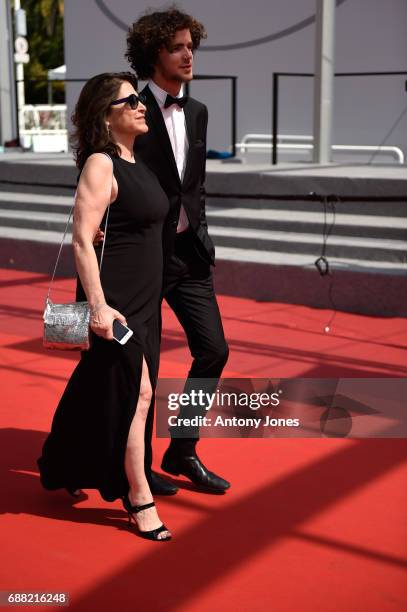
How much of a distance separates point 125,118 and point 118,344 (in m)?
0.86

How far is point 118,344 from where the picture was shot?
12.1 ft

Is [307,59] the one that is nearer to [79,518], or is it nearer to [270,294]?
[270,294]

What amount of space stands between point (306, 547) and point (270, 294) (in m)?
5.25

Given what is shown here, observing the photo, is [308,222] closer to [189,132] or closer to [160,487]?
[189,132]

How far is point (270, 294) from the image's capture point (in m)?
8.86

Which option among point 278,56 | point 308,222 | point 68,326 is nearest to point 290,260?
point 308,222

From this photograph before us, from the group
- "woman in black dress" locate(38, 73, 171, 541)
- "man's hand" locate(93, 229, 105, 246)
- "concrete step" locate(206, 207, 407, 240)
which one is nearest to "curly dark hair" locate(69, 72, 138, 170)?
"woman in black dress" locate(38, 73, 171, 541)

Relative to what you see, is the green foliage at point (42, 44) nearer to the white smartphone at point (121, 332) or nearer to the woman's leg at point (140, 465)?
the woman's leg at point (140, 465)

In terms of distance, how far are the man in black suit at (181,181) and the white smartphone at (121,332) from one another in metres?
0.58

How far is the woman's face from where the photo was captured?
366 centimetres

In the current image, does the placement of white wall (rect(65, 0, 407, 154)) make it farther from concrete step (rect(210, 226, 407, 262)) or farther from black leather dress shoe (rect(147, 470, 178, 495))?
black leather dress shoe (rect(147, 470, 178, 495))

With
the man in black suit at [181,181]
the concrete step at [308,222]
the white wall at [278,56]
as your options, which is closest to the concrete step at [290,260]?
the concrete step at [308,222]

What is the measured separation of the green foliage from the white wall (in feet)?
85.6

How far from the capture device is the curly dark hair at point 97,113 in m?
3.66
